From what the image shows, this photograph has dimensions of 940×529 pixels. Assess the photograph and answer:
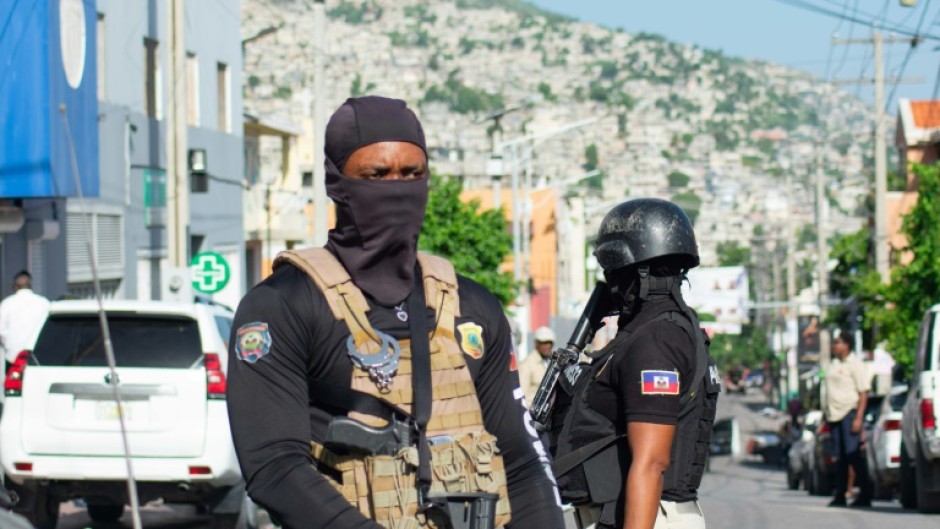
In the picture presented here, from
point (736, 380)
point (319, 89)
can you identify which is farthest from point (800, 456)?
point (736, 380)

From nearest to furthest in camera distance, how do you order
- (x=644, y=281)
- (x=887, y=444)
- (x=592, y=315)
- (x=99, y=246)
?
(x=644, y=281) < (x=592, y=315) < (x=887, y=444) < (x=99, y=246)

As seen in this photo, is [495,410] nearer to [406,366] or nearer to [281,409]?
[406,366]

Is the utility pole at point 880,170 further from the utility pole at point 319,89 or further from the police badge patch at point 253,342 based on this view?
the police badge patch at point 253,342

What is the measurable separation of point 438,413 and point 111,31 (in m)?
22.9

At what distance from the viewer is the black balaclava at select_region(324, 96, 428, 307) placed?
134 inches

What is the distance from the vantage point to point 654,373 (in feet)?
16.5

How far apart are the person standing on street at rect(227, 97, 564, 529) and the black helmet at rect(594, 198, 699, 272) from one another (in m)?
1.92

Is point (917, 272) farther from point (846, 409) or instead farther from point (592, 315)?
point (592, 315)

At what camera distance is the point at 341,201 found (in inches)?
136

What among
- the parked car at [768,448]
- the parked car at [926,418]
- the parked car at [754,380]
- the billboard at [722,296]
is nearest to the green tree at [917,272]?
the parked car at [926,418]

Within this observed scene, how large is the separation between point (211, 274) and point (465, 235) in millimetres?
27471

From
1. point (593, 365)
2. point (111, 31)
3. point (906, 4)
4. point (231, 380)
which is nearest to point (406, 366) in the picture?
point (231, 380)

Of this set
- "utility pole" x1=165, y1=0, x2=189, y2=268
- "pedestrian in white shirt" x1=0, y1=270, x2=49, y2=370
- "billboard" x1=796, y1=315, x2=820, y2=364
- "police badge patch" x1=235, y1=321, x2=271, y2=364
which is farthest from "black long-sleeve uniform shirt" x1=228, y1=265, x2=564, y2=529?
"billboard" x1=796, y1=315, x2=820, y2=364

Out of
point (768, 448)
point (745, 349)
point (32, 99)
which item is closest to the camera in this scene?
point (32, 99)
